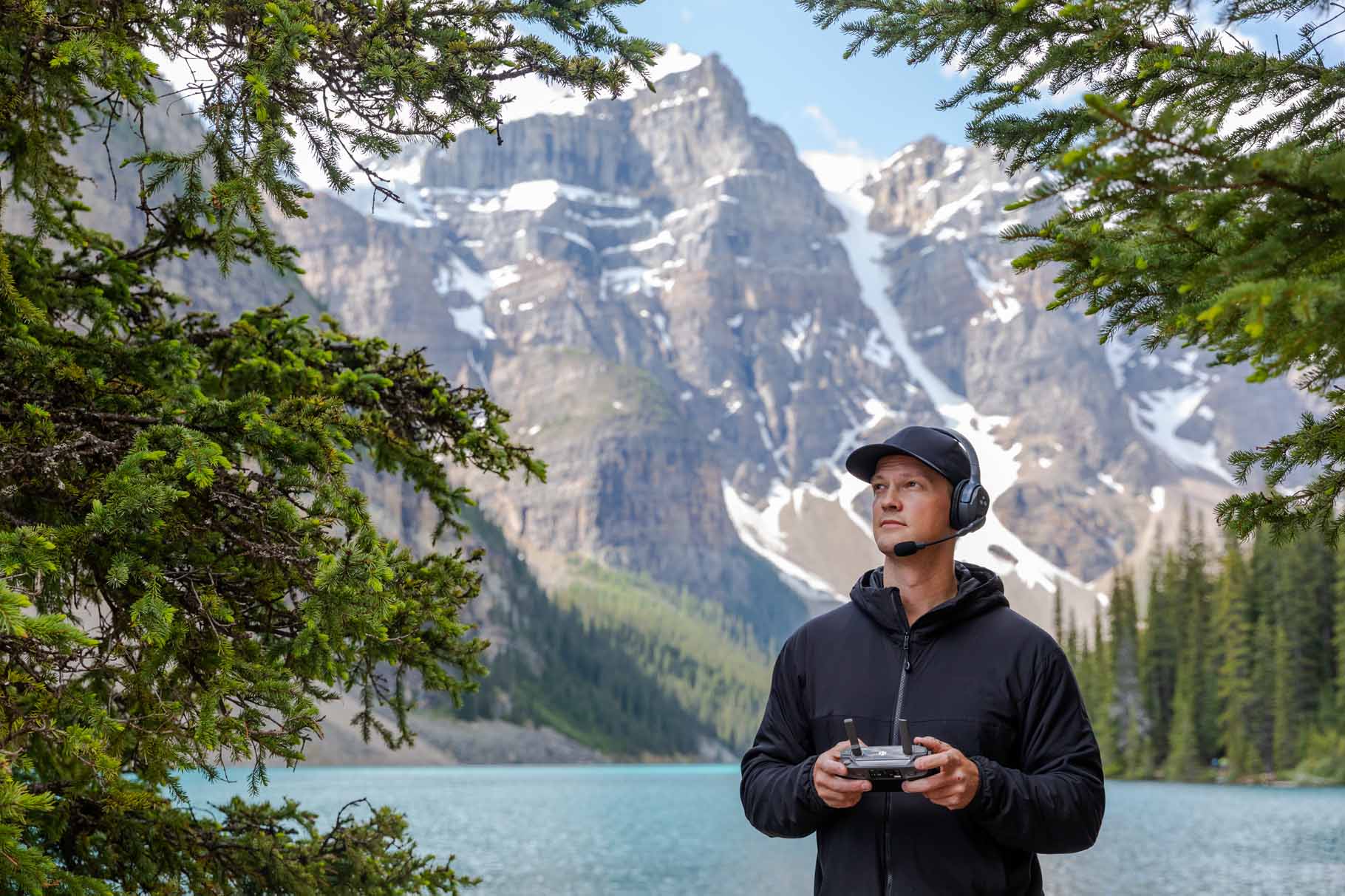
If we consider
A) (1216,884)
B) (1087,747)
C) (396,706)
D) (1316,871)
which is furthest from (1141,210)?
(1316,871)

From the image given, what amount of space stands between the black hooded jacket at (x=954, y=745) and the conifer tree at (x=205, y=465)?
243cm

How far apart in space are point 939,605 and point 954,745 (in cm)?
45

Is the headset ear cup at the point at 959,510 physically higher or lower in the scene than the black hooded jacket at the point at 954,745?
higher

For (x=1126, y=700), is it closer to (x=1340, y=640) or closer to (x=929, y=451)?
(x=1340, y=640)

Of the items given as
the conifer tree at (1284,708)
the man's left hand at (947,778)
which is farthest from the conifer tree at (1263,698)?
the man's left hand at (947,778)

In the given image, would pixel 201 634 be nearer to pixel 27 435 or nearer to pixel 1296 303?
pixel 27 435

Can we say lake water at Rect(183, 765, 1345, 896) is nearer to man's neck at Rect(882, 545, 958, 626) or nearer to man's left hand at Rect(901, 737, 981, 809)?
man's neck at Rect(882, 545, 958, 626)

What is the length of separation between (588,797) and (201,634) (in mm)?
87834

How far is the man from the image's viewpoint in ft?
12.2

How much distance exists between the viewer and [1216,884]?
33.1m

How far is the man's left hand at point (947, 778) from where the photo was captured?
3531mm

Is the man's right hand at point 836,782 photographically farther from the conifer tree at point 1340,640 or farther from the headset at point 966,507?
the conifer tree at point 1340,640

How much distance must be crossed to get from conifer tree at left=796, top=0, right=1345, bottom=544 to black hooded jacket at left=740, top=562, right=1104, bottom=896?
3.95 feet

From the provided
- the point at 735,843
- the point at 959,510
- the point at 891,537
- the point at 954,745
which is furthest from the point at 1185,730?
the point at 954,745
